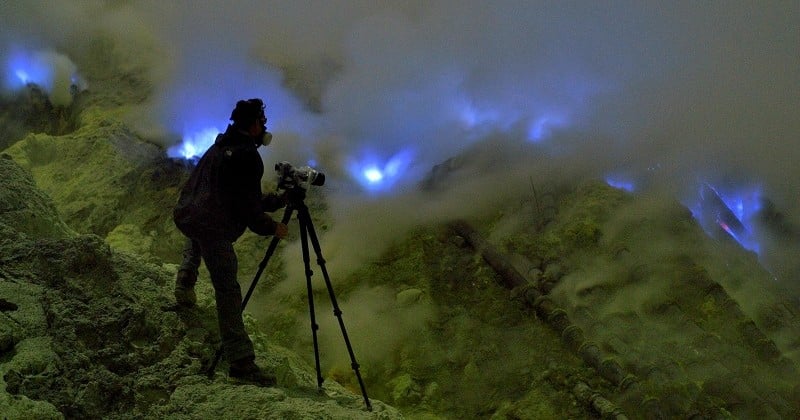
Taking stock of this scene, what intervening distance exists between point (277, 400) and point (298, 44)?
10845 millimetres

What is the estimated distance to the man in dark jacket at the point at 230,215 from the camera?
3102 mm

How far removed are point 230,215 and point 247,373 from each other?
3.10 ft

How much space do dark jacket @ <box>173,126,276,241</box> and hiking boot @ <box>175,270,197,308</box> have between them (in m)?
0.56

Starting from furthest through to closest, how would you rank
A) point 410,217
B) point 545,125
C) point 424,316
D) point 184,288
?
Answer: 1. point 545,125
2. point 410,217
3. point 424,316
4. point 184,288

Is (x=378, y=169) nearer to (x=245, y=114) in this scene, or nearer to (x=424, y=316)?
(x=424, y=316)

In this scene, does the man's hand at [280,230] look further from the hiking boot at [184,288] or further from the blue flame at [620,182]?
the blue flame at [620,182]

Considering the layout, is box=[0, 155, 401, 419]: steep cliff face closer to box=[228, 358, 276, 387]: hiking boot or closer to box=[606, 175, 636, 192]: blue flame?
box=[228, 358, 276, 387]: hiking boot

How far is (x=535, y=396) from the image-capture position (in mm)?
5316

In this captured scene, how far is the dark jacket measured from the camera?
121 inches

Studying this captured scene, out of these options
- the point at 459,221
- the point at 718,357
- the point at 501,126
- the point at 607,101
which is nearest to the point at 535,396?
the point at 718,357

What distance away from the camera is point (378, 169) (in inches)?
387

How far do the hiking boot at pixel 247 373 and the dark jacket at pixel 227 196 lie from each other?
2.47 feet

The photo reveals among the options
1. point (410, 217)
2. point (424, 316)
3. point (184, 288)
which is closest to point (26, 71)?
point (410, 217)

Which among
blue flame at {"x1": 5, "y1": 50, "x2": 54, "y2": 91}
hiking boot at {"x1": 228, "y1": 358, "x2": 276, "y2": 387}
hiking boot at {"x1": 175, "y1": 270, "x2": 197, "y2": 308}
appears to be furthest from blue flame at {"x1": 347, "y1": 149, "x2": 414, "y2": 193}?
blue flame at {"x1": 5, "y1": 50, "x2": 54, "y2": 91}
